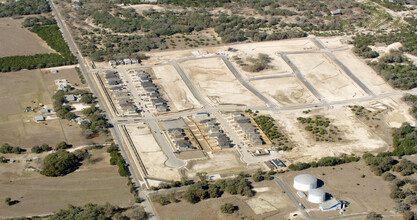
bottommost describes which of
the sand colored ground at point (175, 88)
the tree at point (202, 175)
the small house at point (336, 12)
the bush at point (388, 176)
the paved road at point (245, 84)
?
the small house at point (336, 12)

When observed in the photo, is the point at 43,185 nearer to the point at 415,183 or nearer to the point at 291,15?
the point at 415,183

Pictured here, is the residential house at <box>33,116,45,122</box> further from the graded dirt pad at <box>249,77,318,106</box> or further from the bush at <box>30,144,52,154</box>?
the graded dirt pad at <box>249,77,318,106</box>

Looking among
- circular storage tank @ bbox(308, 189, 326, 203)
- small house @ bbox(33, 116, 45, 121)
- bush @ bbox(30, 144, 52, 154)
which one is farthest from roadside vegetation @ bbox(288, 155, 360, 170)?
small house @ bbox(33, 116, 45, 121)

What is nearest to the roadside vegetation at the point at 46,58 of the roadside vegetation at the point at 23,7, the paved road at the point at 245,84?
the roadside vegetation at the point at 23,7

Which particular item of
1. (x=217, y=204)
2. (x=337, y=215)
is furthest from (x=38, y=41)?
(x=337, y=215)

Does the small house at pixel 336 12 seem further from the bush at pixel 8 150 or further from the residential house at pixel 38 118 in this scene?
the bush at pixel 8 150
